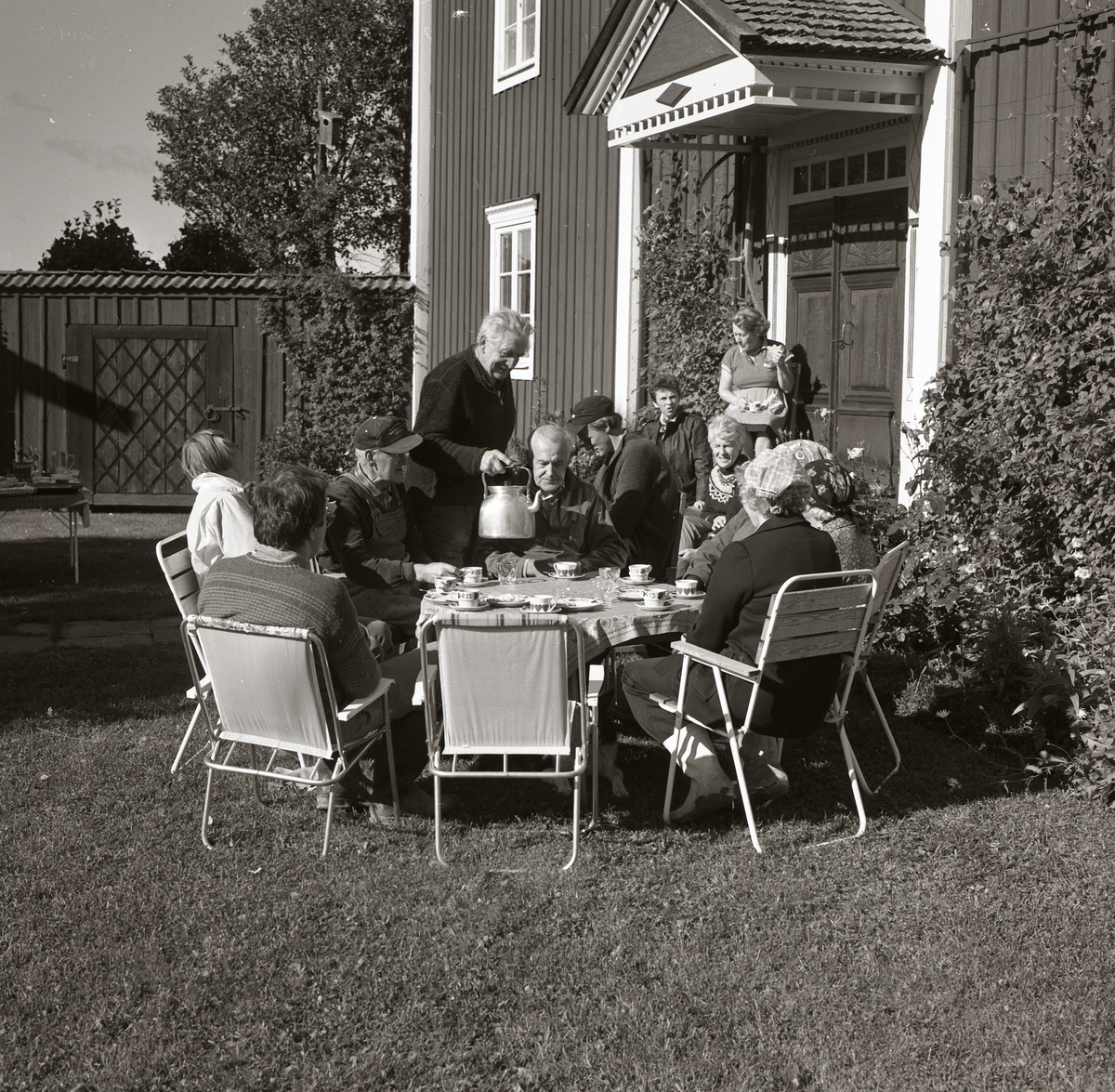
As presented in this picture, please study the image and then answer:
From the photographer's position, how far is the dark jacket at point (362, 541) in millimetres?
5863

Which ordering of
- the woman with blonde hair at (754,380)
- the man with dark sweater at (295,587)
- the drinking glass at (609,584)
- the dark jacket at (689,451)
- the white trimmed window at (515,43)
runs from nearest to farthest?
the man with dark sweater at (295,587)
the drinking glass at (609,584)
the dark jacket at (689,451)
the woman with blonde hair at (754,380)
the white trimmed window at (515,43)

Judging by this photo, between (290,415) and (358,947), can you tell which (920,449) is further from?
(290,415)

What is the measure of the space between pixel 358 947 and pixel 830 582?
2108 millimetres

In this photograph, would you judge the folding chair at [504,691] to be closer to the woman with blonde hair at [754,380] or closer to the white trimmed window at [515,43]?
the woman with blonde hair at [754,380]

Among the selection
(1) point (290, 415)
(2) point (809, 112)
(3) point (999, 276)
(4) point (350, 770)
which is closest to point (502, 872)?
(4) point (350, 770)

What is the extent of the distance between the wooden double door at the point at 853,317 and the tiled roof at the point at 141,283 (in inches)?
318

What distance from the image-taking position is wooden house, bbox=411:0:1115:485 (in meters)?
8.03

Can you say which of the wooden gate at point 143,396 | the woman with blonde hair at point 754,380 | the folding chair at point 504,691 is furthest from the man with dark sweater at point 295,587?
the wooden gate at point 143,396

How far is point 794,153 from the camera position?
9.90 metres

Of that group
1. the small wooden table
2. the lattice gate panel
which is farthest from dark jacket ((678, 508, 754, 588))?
the lattice gate panel

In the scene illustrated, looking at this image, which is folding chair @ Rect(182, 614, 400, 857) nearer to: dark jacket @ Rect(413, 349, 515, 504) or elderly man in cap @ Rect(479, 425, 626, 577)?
elderly man in cap @ Rect(479, 425, 626, 577)

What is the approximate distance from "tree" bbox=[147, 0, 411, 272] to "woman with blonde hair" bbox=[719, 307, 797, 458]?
21384mm

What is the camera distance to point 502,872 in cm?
452

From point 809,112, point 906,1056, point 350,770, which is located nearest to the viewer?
point 906,1056
